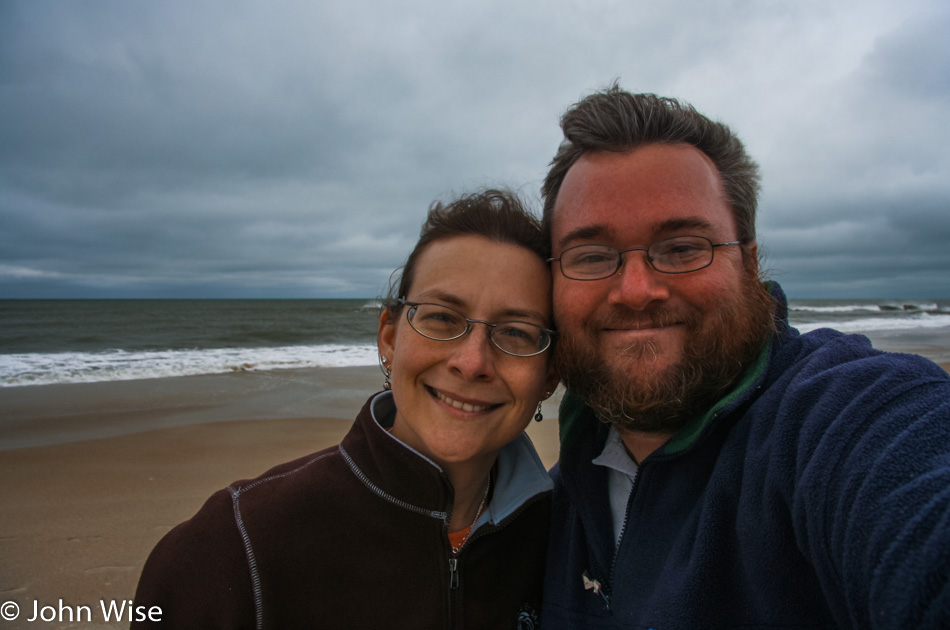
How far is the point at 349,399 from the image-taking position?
8.87 metres

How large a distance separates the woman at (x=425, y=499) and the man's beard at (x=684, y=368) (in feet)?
0.93

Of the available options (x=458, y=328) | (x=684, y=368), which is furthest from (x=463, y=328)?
(x=684, y=368)

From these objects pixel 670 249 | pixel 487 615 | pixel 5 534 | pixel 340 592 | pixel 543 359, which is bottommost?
pixel 5 534

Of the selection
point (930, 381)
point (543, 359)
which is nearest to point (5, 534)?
point (543, 359)

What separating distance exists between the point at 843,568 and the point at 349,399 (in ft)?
28.3

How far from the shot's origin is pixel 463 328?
1.71 meters

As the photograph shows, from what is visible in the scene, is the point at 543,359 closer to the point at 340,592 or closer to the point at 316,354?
the point at 340,592

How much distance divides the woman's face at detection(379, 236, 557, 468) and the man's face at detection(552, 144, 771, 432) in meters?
0.16

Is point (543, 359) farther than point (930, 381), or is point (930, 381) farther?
point (543, 359)

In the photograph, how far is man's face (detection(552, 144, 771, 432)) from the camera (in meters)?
1.53

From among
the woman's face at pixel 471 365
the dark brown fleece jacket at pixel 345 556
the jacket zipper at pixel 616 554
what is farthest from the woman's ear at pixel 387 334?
the jacket zipper at pixel 616 554

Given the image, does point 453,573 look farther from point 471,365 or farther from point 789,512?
point 789,512

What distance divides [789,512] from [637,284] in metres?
0.79

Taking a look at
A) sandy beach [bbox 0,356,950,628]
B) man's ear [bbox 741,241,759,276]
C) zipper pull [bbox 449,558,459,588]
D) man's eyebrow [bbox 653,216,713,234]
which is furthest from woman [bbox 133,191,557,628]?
sandy beach [bbox 0,356,950,628]
